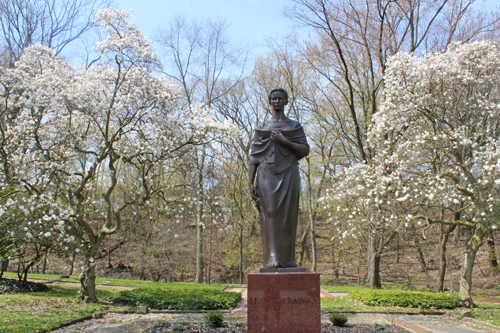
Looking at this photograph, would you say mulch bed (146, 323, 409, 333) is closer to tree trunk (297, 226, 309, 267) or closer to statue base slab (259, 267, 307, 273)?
statue base slab (259, 267, 307, 273)

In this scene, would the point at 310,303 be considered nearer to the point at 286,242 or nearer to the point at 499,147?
the point at 286,242

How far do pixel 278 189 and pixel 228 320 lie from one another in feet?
13.6

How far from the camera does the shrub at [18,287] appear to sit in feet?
39.9

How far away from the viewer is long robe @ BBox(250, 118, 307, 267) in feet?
16.9

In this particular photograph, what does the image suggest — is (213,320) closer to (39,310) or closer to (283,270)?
(283,270)

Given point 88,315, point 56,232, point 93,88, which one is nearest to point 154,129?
point 93,88

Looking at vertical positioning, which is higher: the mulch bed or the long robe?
the long robe

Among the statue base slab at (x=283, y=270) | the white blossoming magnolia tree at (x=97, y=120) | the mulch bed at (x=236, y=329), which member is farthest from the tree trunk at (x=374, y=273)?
the statue base slab at (x=283, y=270)

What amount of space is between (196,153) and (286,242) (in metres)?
17.8

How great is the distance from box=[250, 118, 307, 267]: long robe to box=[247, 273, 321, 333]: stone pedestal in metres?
0.41

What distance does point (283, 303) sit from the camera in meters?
4.55

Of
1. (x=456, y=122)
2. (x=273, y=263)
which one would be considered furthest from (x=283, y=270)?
(x=456, y=122)

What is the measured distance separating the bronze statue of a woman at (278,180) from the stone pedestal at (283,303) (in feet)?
1.33

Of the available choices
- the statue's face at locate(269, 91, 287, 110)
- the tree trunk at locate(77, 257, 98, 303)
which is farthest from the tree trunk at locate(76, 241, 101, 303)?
the statue's face at locate(269, 91, 287, 110)
